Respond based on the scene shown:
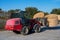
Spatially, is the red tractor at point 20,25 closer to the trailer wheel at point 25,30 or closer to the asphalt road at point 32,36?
the trailer wheel at point 25,30

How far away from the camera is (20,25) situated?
1684 centimetres

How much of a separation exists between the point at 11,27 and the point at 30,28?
209 cm

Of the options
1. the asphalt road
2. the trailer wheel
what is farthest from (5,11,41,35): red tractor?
the asphalt road

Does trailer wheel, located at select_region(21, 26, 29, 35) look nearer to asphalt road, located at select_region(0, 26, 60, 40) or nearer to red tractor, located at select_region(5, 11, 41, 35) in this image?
red tractor, located at select_region(5, 11, 41, 35)

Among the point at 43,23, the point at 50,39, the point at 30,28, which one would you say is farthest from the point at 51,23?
the point at 50,39

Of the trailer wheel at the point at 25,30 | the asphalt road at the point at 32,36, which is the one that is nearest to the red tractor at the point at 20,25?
the trailer wheel at the point at 25,30

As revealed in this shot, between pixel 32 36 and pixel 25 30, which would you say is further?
pixel 25 30

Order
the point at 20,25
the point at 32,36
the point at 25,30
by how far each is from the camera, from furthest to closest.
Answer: the point at 25,30, the point at 20,25, the point at 32,36

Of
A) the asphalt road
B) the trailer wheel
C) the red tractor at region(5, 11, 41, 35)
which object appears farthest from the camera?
the trailer wheel

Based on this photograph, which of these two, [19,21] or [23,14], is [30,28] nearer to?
[19,21]

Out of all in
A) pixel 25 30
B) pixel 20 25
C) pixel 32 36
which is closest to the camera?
→ pixel 32 36

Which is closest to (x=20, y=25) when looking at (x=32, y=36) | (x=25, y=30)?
(x=25, y=30)

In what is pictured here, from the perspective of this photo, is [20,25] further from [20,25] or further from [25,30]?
[25,30]

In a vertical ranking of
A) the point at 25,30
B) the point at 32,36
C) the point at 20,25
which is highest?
the point at 20,25
